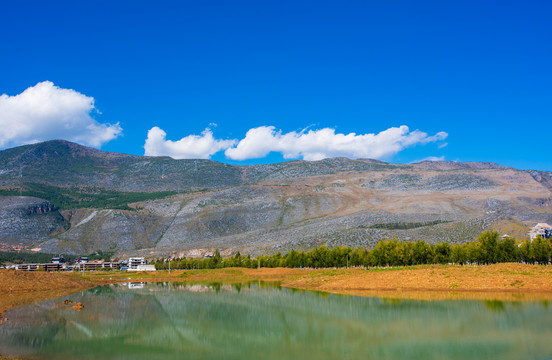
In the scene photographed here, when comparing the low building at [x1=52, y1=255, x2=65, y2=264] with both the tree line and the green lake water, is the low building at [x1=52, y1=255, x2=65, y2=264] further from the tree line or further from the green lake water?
the green lake water

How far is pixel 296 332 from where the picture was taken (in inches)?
983

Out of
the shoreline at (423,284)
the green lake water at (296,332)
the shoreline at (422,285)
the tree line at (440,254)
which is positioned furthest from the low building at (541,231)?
the green lake water at (296,332)

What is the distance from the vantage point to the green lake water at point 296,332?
19.3 metres

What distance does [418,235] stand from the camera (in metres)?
137

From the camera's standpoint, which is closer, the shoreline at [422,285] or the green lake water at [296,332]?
the green lake water at [296,332]

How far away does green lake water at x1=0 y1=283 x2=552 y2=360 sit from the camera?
19.3 m

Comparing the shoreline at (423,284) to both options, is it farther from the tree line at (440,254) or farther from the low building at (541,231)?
the low building at (541,231)

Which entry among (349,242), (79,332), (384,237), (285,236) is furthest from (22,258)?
(79,332)

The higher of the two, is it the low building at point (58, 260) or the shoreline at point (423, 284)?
the shoreline at point (423, 284)

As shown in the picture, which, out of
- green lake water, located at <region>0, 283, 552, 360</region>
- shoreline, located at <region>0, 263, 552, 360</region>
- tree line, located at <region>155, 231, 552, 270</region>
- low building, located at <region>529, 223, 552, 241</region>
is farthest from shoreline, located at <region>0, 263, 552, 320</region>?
low building, located at <region>529, 223, 552, 241</region>

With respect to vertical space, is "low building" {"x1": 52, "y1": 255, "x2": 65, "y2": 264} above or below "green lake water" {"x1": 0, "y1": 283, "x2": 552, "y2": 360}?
below

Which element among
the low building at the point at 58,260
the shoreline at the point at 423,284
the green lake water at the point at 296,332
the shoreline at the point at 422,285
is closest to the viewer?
the green lake water at the point at 296,332

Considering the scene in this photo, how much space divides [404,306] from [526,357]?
57.1 feet

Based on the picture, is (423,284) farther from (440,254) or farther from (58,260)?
(58,260)
